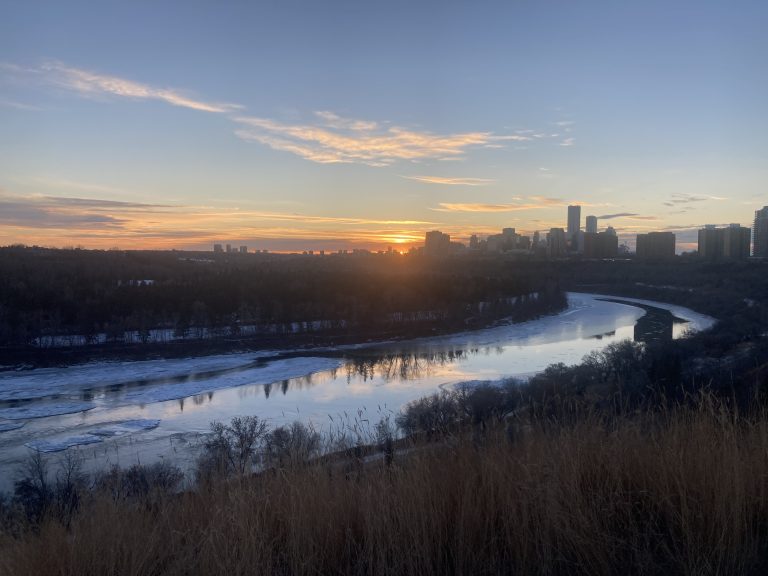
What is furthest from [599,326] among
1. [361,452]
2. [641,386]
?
[361,452]

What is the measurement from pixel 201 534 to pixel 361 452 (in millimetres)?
1323

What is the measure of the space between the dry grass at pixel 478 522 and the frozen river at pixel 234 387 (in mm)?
6148

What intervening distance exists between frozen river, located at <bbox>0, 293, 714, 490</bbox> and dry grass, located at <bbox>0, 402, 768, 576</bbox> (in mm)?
6148

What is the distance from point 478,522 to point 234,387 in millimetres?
15357

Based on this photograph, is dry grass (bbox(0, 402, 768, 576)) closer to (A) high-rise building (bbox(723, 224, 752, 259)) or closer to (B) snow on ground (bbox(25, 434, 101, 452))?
(B) snow on ground (bbox(25, 434, 101, 452))

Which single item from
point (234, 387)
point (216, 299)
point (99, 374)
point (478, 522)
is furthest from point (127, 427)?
point (216, 299)

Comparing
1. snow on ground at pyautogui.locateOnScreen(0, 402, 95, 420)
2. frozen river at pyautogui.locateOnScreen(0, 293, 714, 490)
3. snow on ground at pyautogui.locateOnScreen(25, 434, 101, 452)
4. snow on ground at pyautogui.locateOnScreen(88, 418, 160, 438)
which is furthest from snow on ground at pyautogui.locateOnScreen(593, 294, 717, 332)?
snow on ground at pyautogui.locateOnScreen(0, 402, 95, 420)

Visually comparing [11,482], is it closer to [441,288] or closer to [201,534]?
[201,534]

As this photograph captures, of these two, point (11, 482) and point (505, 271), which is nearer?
point (11, 482)

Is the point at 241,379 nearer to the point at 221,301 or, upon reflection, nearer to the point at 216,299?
the point at 221,301

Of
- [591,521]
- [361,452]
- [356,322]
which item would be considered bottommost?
[356,322]

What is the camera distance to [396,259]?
2153 inches

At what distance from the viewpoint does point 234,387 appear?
16.7 metres

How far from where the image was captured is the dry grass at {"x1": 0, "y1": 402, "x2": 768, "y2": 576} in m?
1.89
